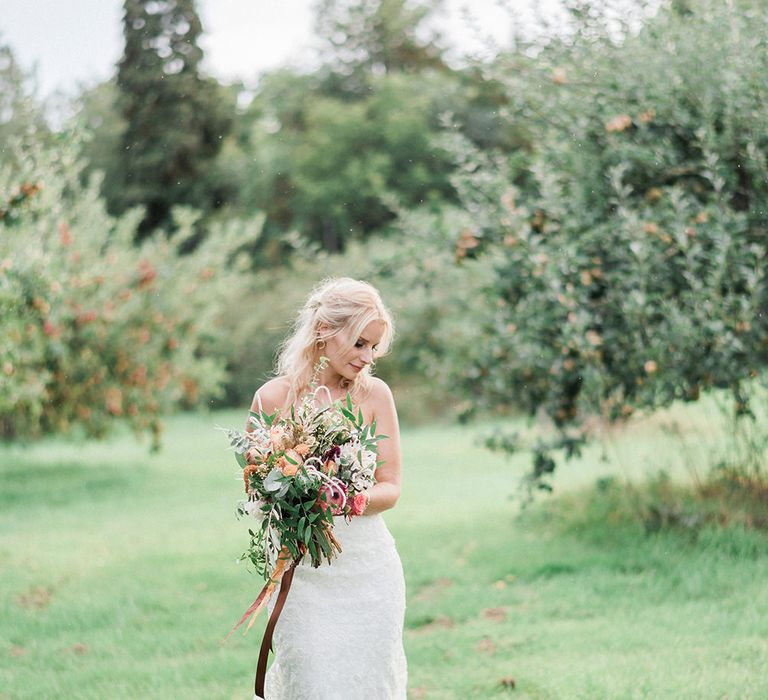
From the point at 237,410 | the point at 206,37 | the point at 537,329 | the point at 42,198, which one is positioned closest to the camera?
the point at 537,329

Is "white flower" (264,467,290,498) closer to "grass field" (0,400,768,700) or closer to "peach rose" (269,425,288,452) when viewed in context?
"peach rose" (269,425,288,452)

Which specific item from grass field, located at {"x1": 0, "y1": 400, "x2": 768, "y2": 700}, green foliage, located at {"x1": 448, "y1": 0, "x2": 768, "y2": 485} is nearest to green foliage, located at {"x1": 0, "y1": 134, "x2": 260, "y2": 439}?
grass field, located at {"x1": 0, "y1": 400, "x2": 768, "y2": 700}

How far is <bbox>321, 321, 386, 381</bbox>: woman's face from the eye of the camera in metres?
3.81

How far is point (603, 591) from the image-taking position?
6.96 m

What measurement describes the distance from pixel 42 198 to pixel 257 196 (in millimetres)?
30453

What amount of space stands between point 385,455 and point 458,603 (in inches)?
140

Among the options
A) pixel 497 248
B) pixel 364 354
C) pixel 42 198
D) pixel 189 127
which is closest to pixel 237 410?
pixel 189 127

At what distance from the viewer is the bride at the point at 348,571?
12.3 ft

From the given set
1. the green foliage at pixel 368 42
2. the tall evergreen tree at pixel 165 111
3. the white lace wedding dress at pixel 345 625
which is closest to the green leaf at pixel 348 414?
the white lace wedding dress at pixel 345 625

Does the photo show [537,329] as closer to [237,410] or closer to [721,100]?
[721,100]

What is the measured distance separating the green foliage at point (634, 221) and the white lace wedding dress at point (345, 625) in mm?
3895

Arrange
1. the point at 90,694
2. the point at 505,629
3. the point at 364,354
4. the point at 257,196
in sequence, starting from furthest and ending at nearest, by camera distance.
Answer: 1. the point at 257,196
2. the point at 505,629
3. the point at 90,694
4. the point at 364,354

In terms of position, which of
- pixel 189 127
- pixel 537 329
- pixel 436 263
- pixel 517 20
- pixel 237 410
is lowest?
pixel 237 410

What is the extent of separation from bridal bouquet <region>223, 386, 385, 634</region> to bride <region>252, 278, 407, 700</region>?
0.55ft
